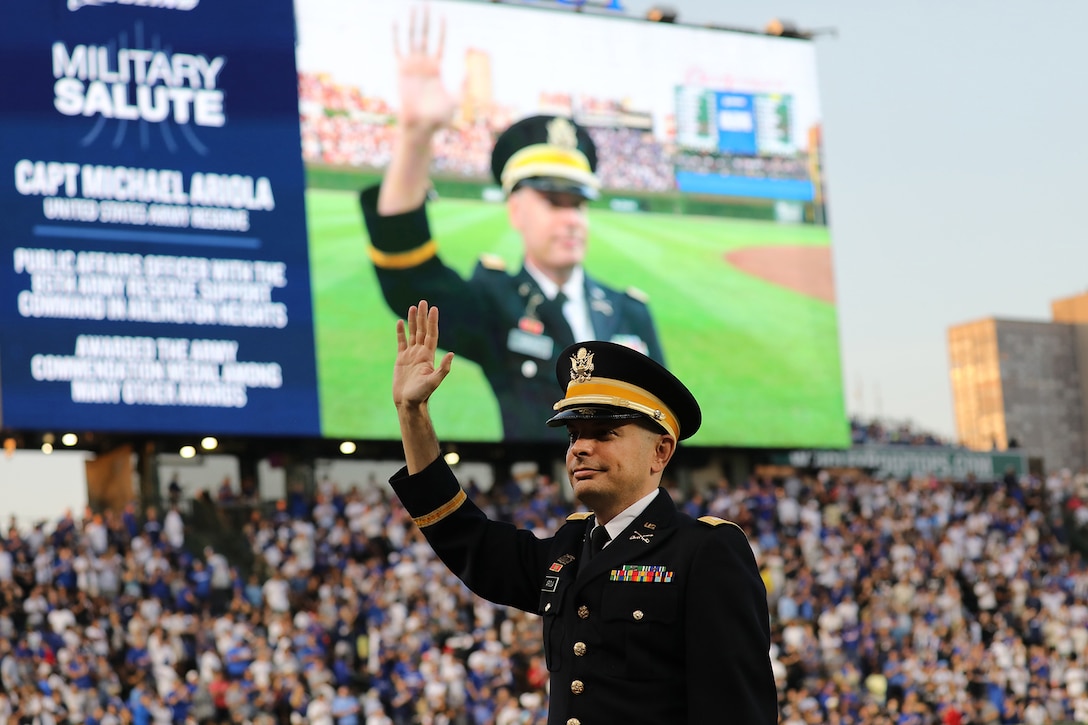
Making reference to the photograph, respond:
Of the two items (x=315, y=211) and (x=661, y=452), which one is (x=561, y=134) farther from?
(x=661, y=452)

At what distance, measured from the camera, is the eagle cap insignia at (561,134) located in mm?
23922

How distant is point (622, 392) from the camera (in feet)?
11.7

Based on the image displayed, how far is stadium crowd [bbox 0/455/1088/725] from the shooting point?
16422 mm

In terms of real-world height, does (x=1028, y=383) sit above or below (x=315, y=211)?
below

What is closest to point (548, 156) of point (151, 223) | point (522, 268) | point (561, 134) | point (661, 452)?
point (561, 134)

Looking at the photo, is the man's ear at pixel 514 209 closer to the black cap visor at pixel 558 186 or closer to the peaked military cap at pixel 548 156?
the peaked military cap at pixel 548 156

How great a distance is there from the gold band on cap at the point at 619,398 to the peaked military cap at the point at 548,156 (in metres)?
20.0

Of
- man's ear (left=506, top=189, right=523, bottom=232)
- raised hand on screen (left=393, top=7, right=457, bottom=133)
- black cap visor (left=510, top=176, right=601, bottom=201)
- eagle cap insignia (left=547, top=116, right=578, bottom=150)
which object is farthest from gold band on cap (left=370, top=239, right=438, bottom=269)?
eagle cap insignia (left=547, top=116, right=578, bottom=150)

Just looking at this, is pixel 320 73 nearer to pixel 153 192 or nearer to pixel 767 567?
pixel 153 192

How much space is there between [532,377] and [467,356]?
0.94 m

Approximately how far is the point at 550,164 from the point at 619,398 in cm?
2052

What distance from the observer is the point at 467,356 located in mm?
22453

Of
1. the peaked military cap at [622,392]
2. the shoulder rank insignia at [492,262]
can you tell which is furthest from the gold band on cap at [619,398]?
the shoulder rank insignia at [492,262]

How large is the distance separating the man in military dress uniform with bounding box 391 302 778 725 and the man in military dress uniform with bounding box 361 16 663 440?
18.3 meters
